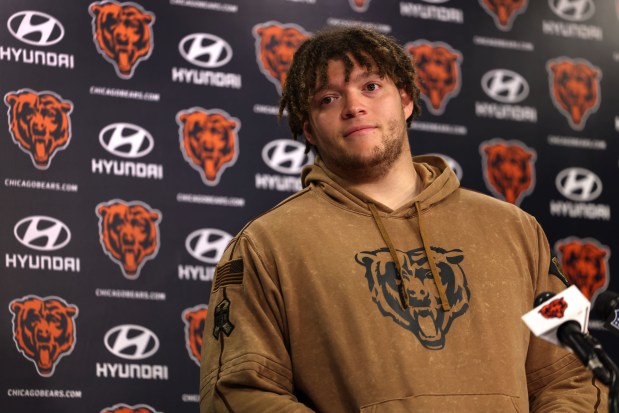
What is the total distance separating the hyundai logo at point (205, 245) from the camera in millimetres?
3826

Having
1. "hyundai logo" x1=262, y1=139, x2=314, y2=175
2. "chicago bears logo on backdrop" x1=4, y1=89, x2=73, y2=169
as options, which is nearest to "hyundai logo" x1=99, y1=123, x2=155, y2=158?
"chicago bears logo on backdrop" x1=4, y1=89, x2=73, y2=169

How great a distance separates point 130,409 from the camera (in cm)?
359

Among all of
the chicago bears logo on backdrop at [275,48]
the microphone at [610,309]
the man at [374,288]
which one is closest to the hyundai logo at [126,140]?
the chicago bears logo on backdrop at [275,48]

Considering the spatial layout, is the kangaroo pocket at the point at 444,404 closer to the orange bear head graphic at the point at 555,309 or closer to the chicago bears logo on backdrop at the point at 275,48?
the orange bear head graphic at the point at 555,309

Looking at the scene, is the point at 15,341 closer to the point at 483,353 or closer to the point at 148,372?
the point at 148,372

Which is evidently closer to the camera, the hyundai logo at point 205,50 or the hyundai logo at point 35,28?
the hyundai logo at point 35,28

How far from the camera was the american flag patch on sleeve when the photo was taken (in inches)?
91.1

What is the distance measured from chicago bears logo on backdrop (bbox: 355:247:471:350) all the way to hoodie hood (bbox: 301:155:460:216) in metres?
0.13

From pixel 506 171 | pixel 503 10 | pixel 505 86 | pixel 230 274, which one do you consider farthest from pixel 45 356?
pixel 503 10

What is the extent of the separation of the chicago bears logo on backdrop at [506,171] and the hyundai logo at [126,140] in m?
1.39

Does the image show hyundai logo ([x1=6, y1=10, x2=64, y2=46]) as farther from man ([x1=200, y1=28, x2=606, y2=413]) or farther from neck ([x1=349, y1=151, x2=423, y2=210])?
neck ([x1=349, y1=151, x2=423, y2=210])

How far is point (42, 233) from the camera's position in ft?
12.0

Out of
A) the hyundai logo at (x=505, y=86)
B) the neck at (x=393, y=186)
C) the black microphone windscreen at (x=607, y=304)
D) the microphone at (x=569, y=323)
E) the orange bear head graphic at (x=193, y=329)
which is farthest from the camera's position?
the hyundai logo at (x=505, y=86)

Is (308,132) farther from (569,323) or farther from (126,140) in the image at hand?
(126,140)
